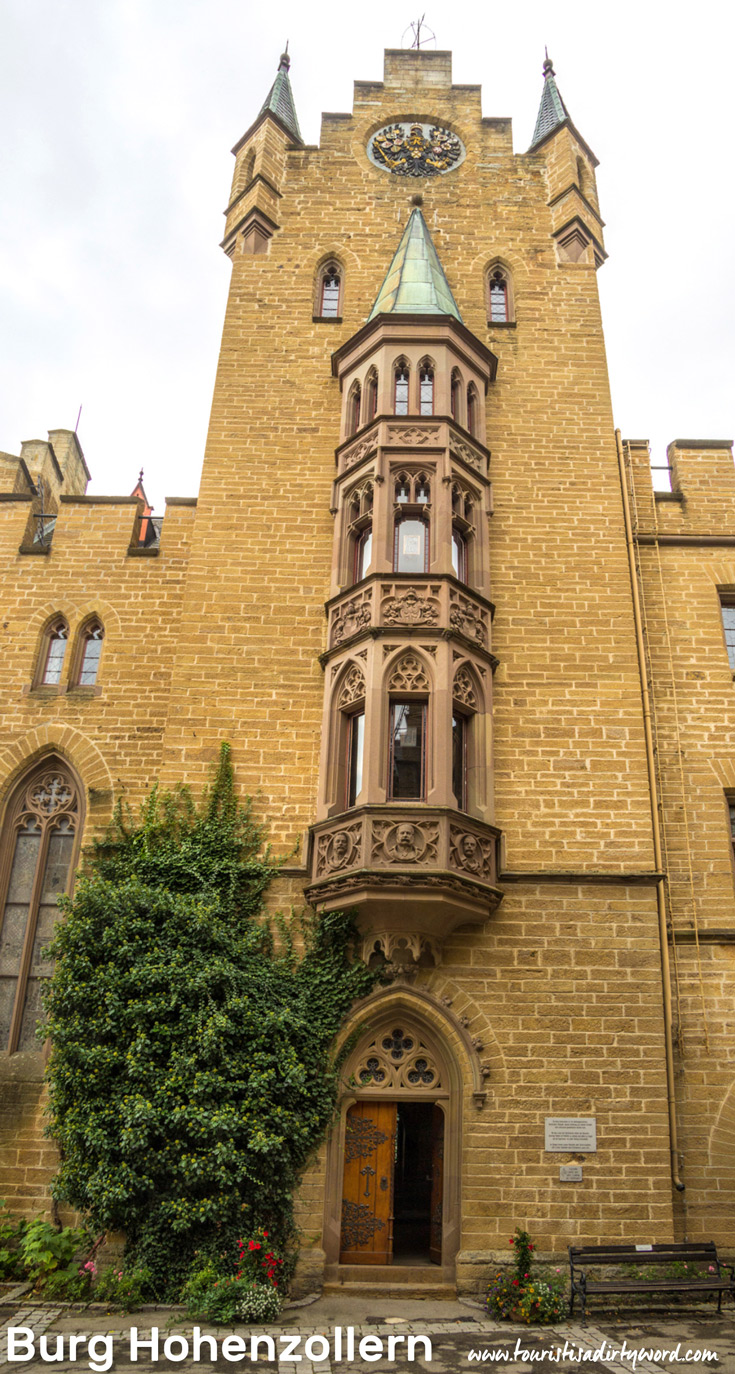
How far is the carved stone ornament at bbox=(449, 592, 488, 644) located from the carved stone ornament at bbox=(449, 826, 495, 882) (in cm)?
277

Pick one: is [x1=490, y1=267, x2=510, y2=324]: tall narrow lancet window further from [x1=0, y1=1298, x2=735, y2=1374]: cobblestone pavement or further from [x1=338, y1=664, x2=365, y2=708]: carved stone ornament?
[x1=0, y1=1298, x2=735, y2=1374]: cobblestone pavement

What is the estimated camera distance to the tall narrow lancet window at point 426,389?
49.0 feet

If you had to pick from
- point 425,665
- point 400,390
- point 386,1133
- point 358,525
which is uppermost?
point 400,390

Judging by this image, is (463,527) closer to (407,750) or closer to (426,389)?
(426,389)

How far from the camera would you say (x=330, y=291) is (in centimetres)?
1762

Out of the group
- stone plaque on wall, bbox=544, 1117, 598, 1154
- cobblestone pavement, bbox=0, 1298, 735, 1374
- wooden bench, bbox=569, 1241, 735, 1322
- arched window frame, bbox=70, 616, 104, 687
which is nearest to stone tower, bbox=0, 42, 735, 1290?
stone plaque on wall, bbox=544, 1117, 598, 1154

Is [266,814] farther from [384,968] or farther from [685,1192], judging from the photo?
[685,1192]

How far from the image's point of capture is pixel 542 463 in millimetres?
15594

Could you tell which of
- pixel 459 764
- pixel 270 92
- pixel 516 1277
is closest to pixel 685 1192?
pixel 516 1277

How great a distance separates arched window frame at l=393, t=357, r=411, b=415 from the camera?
48.4 feet

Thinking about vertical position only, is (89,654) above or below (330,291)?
below

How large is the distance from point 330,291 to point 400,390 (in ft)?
12.8

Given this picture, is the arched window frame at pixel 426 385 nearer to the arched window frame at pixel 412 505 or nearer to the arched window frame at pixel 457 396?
the arched window frame at pixel 457 396

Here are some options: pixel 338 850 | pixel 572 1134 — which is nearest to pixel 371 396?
pixel 338 850
